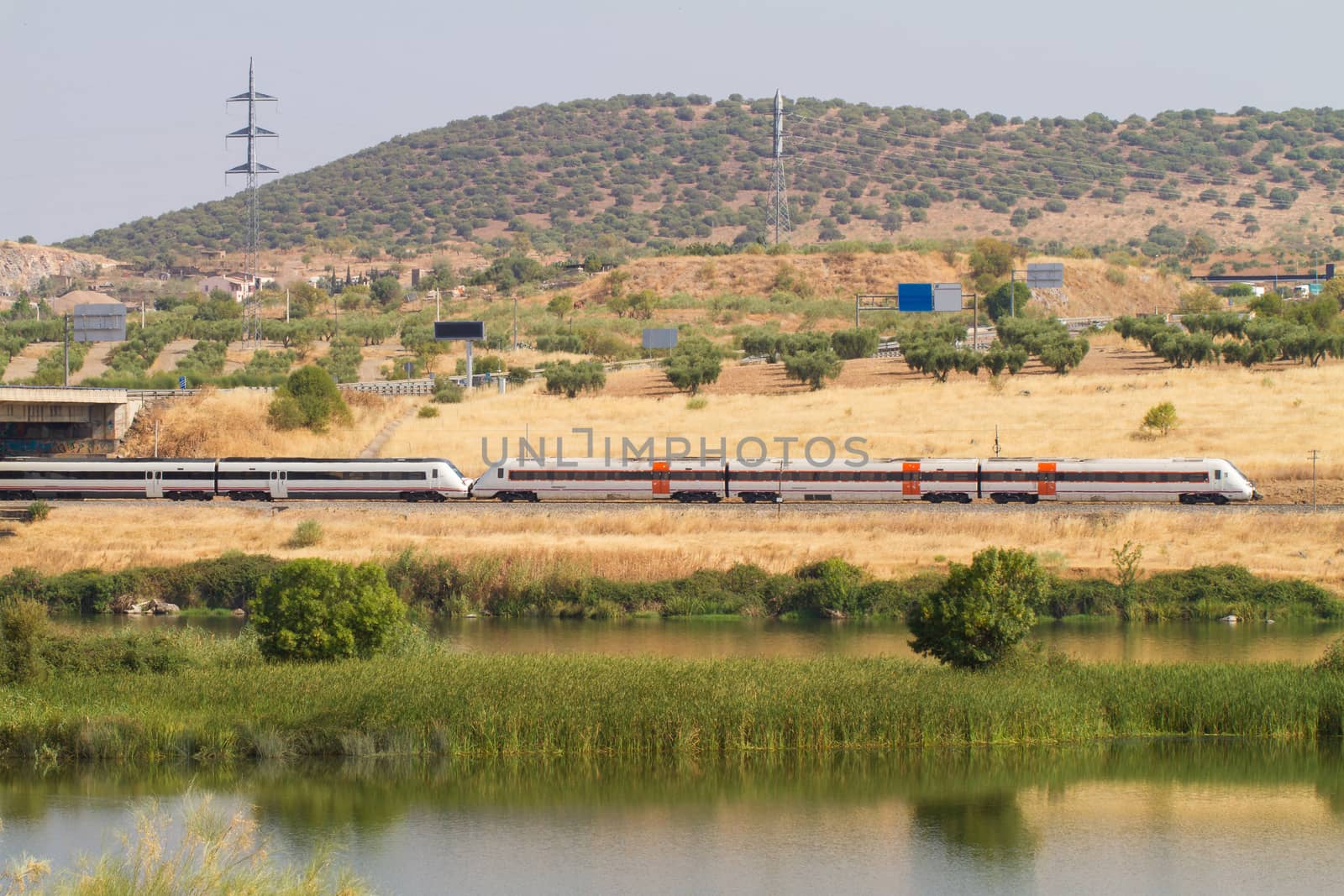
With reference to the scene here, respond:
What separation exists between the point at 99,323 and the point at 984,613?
6158cm

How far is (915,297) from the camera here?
4304 inches

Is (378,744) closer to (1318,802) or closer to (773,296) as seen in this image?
(1318,802)

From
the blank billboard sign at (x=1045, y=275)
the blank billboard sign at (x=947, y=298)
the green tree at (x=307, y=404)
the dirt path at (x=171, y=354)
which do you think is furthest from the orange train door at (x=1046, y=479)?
the dirt path at (x=171, y=354)

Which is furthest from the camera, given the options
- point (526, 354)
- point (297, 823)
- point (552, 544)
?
point (526, 354)

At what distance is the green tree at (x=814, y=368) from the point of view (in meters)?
95.4

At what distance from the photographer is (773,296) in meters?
143

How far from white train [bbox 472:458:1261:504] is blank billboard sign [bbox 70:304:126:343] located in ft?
98.9

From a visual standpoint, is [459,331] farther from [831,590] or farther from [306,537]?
[831,590]

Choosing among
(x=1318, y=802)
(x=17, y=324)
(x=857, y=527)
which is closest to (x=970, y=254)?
(x=17, y=324)

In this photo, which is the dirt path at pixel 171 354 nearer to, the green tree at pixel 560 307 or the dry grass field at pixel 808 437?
the dry grass field at pixel 808 437

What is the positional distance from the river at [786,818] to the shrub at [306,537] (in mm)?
26086

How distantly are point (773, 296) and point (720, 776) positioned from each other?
114 m

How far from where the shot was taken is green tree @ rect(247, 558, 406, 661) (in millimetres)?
37562

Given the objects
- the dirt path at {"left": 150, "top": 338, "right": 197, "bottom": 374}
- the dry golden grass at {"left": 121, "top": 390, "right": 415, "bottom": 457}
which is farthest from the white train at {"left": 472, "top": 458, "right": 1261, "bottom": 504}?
the dirt path at {"left": 150, "top": 338, "right": 197, "bottom": 374}
